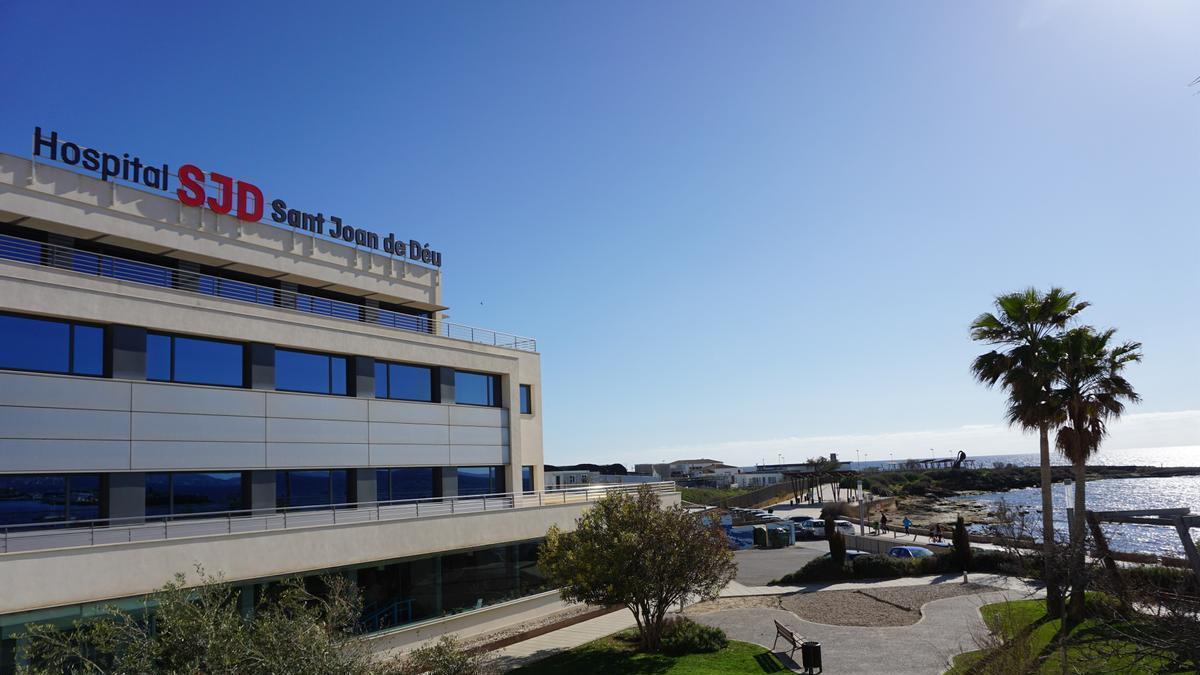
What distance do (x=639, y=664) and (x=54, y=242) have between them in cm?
2284

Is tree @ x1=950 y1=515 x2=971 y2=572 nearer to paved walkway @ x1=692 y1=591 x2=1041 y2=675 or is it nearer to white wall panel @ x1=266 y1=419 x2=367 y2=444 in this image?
paved walkway @ x1=692 y1=591 x2=1041 y2=675

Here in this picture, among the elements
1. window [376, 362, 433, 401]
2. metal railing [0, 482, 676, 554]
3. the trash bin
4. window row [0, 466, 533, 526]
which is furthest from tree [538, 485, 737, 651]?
window [376, 362, 433, 401]

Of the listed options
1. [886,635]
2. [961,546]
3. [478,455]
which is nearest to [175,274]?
[478,455]

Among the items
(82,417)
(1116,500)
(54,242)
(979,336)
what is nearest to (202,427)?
(82,417)

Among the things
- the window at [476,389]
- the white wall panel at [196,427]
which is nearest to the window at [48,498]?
the white wall panel at [196,427]

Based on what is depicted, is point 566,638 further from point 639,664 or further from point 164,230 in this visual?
point 164,230

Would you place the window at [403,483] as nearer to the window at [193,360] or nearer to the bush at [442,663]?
the window at [193,360]

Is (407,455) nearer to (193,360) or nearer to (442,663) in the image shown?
(193,360)

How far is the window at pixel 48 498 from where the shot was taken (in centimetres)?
2138

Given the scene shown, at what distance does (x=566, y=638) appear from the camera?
29.3 m

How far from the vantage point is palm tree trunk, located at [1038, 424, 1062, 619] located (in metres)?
22.0

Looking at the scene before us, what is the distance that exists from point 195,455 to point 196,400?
1674 millimetres

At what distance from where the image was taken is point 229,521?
22.7 meters

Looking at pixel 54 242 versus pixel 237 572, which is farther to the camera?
pixel 54 242
